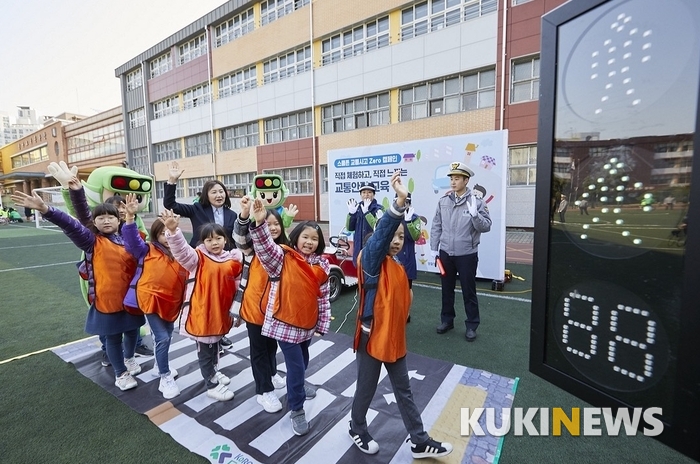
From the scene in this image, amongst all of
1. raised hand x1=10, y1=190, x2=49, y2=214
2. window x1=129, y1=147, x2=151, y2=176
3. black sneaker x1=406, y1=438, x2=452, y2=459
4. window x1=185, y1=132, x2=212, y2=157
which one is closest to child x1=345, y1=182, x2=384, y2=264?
black sneaker x1=406, y1=438, x2=452, y2=459

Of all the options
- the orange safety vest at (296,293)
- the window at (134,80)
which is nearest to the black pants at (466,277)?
the orange safety vest at (296,293)

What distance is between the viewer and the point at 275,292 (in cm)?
218

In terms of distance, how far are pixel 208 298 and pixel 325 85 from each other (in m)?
13.9

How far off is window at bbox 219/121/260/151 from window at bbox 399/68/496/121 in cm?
841

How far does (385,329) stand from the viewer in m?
1.85

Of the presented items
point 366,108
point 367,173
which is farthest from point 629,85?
point 366,108

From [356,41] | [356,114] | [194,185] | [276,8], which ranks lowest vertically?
[194,185]

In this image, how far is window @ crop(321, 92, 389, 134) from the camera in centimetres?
1352

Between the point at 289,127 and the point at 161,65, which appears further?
the point at 161,65

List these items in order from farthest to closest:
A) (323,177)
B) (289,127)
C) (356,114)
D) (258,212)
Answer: (289,127), (323,177), (356,114), (258,212)

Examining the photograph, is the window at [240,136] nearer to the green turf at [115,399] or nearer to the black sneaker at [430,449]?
the green turf at [115,399]

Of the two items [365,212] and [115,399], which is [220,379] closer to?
[115,399]

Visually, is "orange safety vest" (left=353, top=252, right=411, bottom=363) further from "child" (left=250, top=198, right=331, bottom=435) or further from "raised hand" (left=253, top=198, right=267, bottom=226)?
"raised hand" (left=253, top=198, right=267, bottom=226)

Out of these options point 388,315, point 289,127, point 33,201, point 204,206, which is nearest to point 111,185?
point 204,206
